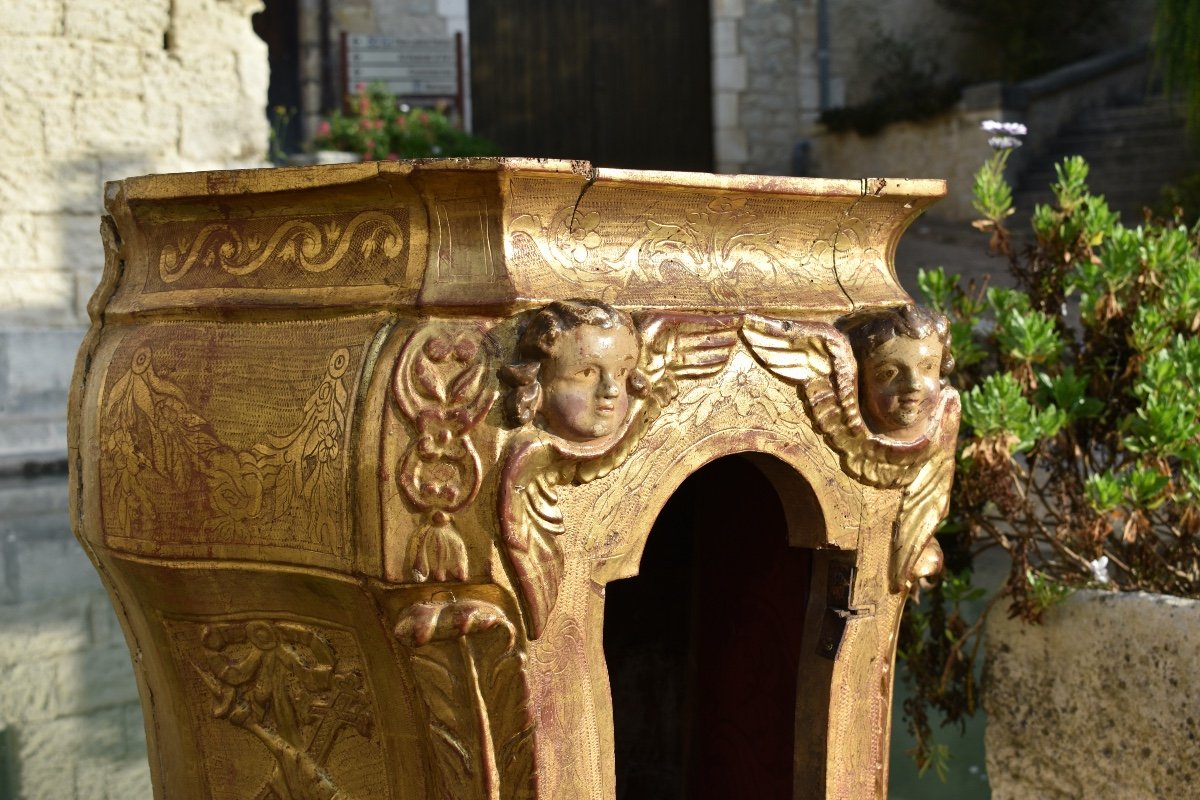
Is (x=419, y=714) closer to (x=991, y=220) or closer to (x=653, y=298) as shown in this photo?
(x=653, y=298)

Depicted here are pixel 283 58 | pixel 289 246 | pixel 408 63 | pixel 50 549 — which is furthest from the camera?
pixel 283 58

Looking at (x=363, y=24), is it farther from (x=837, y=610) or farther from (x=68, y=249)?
(x=837, y=610)

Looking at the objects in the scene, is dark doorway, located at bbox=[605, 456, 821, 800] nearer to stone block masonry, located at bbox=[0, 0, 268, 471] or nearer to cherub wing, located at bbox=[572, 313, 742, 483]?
cherub wing, located at bbox=[572, 313, 742, 483]

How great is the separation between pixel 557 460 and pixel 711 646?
2.96ft

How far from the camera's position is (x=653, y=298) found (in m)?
1.40

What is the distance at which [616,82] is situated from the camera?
11711 mm

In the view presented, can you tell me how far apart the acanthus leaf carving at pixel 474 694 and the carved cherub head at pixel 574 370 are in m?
0.19

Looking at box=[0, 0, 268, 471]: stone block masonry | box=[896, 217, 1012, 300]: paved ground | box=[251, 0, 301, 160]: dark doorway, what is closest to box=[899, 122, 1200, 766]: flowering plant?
box=[0, 0, 268, 471]: stone block masonry

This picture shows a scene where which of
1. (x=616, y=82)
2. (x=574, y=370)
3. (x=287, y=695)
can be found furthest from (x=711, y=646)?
A: (x=616, y=82)

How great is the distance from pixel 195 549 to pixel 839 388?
0.68m

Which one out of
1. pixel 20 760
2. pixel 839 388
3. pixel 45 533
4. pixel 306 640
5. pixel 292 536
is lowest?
pixel 20 760

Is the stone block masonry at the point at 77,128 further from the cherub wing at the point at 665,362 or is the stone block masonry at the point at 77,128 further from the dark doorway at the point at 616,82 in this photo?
the dark doorway at the point at 616,82

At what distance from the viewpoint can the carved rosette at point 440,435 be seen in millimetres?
1268

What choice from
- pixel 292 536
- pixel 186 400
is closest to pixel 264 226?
pixel 186 400
